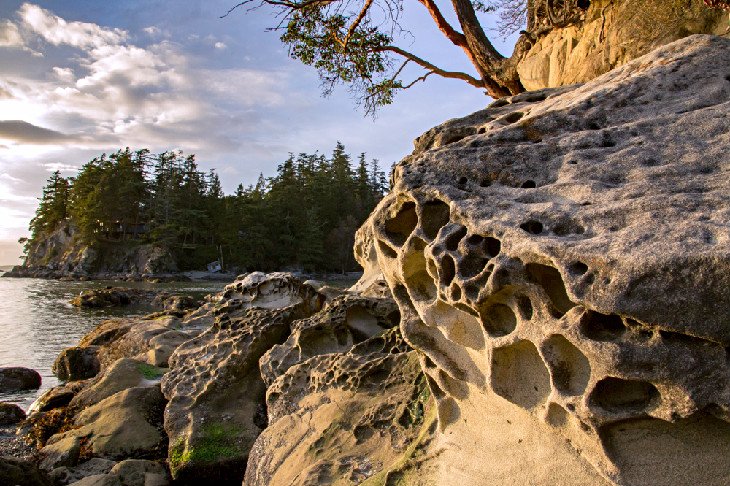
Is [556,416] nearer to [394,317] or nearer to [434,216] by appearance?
[434,216]

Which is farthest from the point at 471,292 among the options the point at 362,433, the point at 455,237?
the point at 362,433

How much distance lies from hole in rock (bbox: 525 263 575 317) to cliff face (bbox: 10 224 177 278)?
50.8 meters

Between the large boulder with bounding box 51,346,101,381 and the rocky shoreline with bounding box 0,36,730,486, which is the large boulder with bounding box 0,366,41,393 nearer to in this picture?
the large boulder with bounding box 51,346,101,381

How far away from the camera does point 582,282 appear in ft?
7.94

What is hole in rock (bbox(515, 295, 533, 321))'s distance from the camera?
2822 mm

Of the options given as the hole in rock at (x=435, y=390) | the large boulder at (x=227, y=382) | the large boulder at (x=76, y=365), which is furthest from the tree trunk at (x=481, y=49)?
the large boulder at (x=76, y=365)

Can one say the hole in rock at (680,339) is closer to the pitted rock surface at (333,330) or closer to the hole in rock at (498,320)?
the hole in rock at (498,320)

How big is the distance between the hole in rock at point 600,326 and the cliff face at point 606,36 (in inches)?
186

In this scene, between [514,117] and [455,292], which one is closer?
[455,292]

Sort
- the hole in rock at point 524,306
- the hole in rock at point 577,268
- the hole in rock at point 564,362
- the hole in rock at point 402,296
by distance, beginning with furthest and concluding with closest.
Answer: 1. the hole in rock at point 402,296
2. the hole in rock at point 524,306
3. the hole in rock at point 564,362
4. the hole in rock at point 577,268

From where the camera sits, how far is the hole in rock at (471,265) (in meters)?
2.96

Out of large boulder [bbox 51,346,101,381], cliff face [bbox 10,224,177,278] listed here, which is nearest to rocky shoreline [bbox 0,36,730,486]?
large boulder [bbox 51,346,101,381]

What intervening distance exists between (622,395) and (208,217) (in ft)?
185

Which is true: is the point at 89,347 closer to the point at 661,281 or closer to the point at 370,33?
the point at 370,33
